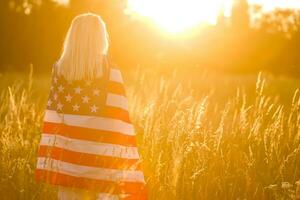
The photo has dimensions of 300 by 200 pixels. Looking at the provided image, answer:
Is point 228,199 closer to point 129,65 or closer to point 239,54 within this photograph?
point 129,65

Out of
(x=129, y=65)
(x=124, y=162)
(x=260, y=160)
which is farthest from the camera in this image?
(x=129, y=65)

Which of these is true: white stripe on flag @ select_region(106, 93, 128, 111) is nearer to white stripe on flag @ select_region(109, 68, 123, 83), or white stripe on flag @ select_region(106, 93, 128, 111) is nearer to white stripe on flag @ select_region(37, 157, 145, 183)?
white stripe on flag @ select_region(109, 68, 123, 83)

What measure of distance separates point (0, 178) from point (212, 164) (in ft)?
5.53

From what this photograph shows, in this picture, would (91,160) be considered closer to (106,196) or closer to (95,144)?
(95,144)

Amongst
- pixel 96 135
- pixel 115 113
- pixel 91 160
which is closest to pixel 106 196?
pixel 91 160

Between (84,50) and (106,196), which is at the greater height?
(84,50)

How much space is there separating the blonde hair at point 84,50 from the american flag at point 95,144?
69 mm

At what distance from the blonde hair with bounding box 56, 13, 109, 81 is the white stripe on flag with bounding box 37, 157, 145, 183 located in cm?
60

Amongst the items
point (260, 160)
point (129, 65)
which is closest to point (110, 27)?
point (129, 65)

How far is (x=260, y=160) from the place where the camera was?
512 centimetres

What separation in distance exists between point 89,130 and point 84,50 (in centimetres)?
55

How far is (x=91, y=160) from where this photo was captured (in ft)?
13.2

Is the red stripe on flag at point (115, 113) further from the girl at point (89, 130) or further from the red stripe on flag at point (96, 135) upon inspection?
the red stripe on flag at point (96, 135)

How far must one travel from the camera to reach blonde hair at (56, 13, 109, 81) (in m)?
4.08
